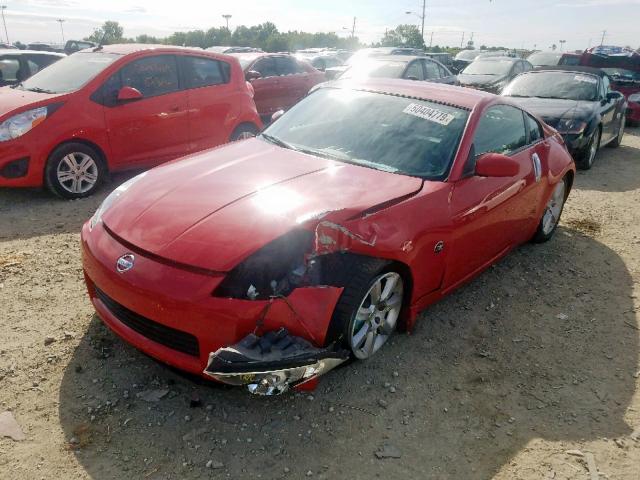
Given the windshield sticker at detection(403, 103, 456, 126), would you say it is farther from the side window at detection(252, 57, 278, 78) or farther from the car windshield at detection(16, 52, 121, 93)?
the side window at detection(252, 57, 278, 78)

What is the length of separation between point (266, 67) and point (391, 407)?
872 cm

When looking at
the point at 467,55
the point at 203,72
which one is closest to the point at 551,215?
the point at 203,72

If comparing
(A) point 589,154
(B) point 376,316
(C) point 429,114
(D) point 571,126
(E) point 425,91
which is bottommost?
(A) point 589,154

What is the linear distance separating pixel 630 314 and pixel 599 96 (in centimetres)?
585

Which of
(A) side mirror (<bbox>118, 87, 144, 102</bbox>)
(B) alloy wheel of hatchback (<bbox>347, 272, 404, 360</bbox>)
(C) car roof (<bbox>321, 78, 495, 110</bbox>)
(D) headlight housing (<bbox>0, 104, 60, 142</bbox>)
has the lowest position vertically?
(B) alloy wheel of hatchback (<bbox>347, 272, 404, 360</bbox>)

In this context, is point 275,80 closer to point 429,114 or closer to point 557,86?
point 557,86

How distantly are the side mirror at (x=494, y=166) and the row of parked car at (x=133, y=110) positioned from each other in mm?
1442

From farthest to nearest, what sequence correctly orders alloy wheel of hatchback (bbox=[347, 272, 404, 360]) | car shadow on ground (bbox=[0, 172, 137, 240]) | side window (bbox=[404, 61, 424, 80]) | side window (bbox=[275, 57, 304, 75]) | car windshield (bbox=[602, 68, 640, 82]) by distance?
1. car windshield (bbox=[602, 68, 640, 82])
2. side window (bbox=[275, 57, 304, 75])
3. side window (bbox=[404, 61, 424, 80])
4. car shadow on ground (bbox=[0, 172, 137, 240])
5. alloy wheel of hatchback (bbox=[347, 272, 404, 360])

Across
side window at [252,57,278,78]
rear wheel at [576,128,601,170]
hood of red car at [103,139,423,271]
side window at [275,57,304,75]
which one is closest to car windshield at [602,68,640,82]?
rear wheel at [576,128,601,170]

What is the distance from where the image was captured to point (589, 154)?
7.97 meters

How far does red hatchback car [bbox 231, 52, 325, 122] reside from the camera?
392 inches

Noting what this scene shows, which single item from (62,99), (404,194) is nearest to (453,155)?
(404,194)

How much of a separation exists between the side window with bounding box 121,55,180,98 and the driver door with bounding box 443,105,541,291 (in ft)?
13.2

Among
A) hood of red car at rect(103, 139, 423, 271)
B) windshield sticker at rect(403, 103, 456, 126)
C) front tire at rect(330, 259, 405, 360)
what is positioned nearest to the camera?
hood of red car at rect(103, 139, 423, 271)
